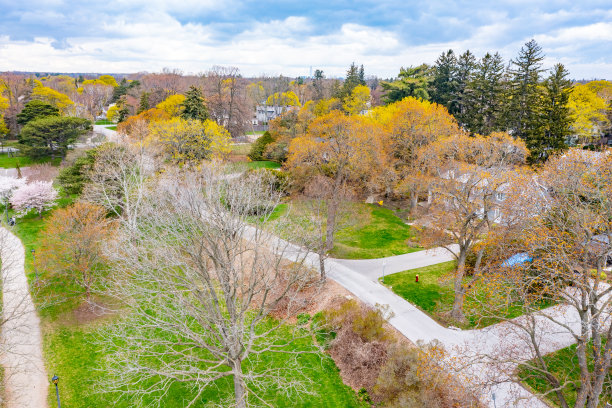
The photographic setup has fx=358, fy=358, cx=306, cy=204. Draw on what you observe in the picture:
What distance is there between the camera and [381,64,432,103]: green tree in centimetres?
4128

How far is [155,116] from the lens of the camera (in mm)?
43438

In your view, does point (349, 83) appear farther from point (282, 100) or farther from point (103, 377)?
point (103, 377)

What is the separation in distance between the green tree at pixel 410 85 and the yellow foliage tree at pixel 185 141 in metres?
23.0

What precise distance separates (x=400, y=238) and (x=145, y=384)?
18480mm

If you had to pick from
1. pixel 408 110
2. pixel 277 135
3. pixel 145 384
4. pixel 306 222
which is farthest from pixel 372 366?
pixel 277 135

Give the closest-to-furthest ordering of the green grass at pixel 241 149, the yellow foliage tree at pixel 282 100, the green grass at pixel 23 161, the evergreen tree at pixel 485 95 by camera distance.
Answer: the evergreen tree at pixel 485 95 → the green grass at pixel 23 161 → the green grass at pixel 241 149 → the yellow foliage tree at pixel 282 100

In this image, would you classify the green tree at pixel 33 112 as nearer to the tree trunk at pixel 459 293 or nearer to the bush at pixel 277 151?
the bush at pixel 277 151

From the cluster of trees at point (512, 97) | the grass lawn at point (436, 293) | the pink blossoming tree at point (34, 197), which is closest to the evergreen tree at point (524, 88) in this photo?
the cluster of trees at point (512, 97)

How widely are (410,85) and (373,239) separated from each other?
79.7 feet

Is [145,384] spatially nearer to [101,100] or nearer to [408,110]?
[408,110]

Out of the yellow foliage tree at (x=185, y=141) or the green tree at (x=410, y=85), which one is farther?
the green tree at (x=410, y=85)

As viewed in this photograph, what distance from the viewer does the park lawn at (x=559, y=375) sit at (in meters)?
12.6

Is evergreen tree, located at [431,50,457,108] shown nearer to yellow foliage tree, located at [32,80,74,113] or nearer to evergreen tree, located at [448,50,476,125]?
evergreen tree, located at [448,50,476,125]

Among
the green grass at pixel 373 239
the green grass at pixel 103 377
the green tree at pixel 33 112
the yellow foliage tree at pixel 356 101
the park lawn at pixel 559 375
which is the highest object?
the yellow foliage tree at pixel 356 101
